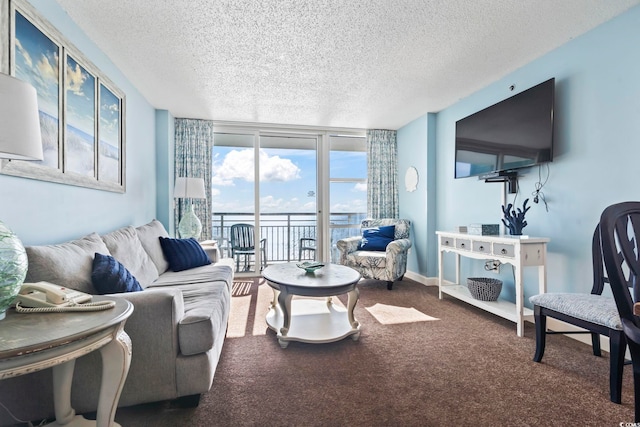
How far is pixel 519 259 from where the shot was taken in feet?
7.72

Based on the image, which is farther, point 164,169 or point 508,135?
point 164,169

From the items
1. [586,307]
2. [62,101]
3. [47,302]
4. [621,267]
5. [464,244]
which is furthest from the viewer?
[464,244]

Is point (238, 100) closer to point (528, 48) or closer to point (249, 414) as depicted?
point (528, 48)

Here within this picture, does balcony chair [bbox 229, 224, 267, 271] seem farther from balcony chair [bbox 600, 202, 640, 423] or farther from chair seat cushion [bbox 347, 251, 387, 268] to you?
balcony chair [bbox 600, 202, 640, 423]

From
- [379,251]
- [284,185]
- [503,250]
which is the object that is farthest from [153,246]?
[503,250]

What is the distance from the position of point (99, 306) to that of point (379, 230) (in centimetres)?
366

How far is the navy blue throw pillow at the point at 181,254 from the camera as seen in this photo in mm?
2852

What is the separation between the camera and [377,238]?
4.31m

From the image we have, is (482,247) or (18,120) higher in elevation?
(18,120)

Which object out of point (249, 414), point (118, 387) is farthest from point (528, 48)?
point (118, 387)

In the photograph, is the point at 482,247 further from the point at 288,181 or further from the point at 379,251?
the point at 288,181

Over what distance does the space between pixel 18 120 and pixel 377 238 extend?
151 inches

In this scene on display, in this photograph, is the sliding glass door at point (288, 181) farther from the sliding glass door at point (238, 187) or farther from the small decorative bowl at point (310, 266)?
the small decorative bowl at point (310, 266)

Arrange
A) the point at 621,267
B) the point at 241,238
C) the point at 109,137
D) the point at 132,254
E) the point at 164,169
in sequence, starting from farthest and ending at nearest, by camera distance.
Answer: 1. the point at 241,238
2. the point at 164,169
3. the point at 109,137
4. the point at 132,254
5. the point at 621,267
